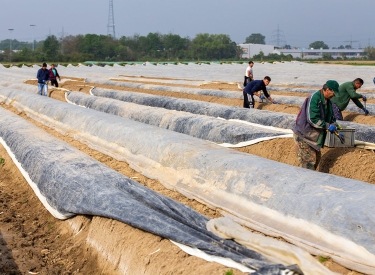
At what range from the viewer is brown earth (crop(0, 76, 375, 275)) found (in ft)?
14.1

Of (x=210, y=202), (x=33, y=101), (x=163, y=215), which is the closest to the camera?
(x=163, y=215)

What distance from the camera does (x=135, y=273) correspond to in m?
4.37

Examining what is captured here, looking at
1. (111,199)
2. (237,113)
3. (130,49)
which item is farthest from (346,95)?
(130,49)

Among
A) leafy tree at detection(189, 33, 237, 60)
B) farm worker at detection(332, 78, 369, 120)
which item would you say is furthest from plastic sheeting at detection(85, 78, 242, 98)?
leafy tree at detection(189, 33, 237, 60)

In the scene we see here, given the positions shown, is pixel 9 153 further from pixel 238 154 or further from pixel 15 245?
pixel 238 154

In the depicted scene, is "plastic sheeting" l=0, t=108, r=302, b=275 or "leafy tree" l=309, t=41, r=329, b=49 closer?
"plastic sheeting" l=0, t=108, r=302, b=275

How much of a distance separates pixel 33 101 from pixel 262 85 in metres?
7.73

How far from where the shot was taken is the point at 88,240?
203 inches

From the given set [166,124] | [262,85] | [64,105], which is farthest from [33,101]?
[262,85]

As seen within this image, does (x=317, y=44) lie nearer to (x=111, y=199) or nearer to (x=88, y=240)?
(x=111, y=199)

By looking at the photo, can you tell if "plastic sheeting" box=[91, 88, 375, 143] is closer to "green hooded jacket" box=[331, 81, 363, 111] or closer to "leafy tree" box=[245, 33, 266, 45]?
"green hooded jacket" box=[331, 81, 363, 111]

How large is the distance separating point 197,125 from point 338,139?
12.7 ft

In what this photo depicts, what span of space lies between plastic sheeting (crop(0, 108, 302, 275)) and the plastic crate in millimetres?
2733

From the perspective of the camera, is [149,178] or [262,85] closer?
[149,178]
